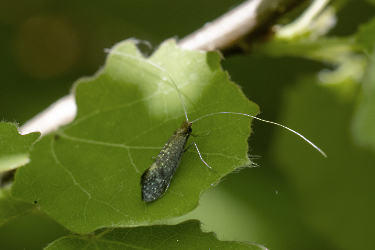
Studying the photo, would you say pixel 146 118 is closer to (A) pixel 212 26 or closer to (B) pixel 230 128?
(B) pixel 230 128

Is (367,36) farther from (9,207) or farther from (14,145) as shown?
(9,207)

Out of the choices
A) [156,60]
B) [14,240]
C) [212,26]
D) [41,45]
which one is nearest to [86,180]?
[156,60]

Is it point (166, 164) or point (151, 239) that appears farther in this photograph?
point (166, 164)

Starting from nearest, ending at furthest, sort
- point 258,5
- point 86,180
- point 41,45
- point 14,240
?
point 86,180 < point 258,5 < point 14,240 < point 41,45

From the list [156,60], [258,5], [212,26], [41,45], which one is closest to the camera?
[156,60]

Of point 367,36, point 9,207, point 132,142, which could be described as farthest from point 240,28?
point 9,207

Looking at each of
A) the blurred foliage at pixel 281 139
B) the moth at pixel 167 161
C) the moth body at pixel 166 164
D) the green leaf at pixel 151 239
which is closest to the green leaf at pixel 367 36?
the blurred foliage at pixel 281 139

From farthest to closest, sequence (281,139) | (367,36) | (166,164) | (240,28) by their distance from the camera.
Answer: (281,139)
(240,28)
(367,36)
(166,164)
